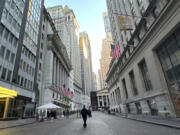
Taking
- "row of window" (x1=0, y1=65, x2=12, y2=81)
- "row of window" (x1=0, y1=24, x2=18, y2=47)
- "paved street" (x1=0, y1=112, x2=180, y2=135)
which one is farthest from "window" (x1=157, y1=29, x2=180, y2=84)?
"row of window" (x1=0, y1=24, x2=18, y2=47)

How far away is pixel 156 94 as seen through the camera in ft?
66.0

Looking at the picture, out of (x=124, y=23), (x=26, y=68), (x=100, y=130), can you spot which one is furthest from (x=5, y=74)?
(x=124, y=23)

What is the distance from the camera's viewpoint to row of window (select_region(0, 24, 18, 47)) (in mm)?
23403

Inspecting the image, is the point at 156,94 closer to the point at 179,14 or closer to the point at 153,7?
the point at 179,14

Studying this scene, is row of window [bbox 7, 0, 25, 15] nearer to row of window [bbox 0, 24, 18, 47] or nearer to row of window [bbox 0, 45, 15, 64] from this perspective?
row of window [bbox 0, 24, 18, 47]

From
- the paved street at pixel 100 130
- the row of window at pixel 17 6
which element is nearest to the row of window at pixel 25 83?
the row of window at pixel 17 6

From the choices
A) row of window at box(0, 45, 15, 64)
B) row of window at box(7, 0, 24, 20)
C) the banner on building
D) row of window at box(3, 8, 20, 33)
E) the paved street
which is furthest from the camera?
row of window at box(7, 0, 24, 20)

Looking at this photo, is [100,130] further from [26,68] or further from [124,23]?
[26,68]

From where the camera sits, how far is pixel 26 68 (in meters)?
31.2

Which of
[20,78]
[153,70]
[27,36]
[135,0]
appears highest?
[135,0]

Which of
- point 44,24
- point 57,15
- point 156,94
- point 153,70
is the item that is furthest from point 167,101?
point 57,15

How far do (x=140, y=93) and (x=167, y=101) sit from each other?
9824mm

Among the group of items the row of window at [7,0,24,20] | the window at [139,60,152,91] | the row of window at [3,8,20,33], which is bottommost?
the window at [139,60,152,91]

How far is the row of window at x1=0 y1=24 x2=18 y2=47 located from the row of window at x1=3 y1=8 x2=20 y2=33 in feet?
7.03
